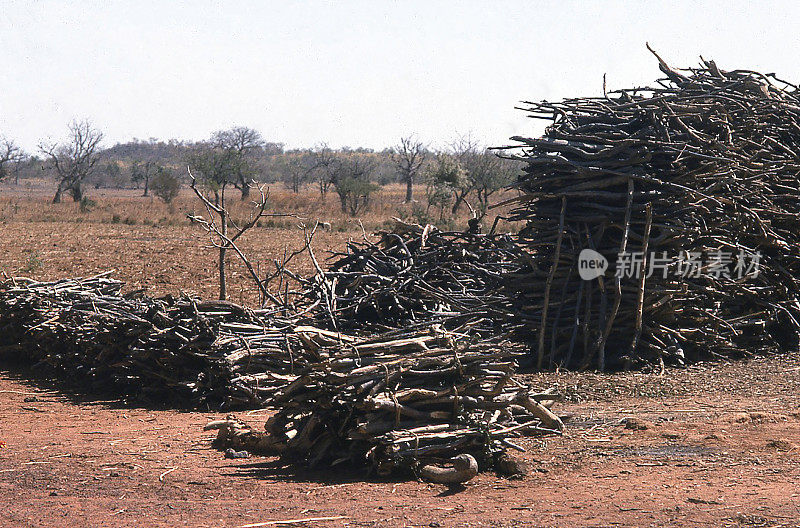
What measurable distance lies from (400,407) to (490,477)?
25.2 inches

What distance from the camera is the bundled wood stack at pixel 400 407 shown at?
15.6 ft

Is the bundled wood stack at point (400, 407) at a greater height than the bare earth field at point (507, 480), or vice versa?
the bundled wood stack at point (400, 407)

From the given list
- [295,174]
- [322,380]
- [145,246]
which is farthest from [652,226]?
[295,174]

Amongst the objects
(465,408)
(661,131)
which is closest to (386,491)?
(465,408)

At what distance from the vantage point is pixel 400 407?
476 centimetres

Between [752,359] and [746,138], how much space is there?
7.45 ft

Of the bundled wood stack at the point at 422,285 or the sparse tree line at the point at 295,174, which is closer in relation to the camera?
the bundled wood stack at the point at 422,285

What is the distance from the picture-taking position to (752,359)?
854 cm

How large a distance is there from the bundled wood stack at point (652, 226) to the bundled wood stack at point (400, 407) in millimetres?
2741

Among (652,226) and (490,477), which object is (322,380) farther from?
(652,226)

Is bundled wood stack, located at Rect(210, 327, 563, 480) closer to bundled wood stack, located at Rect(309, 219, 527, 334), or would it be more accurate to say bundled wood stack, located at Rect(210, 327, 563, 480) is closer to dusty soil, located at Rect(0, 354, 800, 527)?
dusty soil, located at Rect(0, 354, 800, 527)

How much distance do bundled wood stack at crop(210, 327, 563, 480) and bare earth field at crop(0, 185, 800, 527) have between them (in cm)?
16

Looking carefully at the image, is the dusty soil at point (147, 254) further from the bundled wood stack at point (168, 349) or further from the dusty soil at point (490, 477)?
the dusty soil at point (490, 477)

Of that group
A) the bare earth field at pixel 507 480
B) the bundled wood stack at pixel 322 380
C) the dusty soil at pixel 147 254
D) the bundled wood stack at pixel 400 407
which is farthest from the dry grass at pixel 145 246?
the bundled wood stack at pixel 400 407
